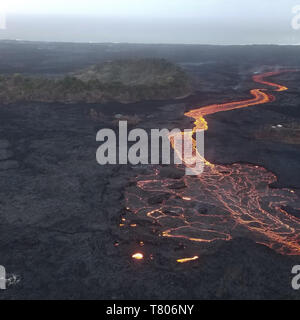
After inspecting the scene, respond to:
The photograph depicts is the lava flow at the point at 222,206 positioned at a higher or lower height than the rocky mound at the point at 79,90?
lower

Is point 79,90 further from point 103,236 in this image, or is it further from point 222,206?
point 103,236

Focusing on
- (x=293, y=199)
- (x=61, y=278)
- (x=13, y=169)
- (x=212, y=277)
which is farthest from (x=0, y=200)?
(x=293, y=199)

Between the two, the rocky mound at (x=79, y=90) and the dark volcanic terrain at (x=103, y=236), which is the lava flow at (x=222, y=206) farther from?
the rocky mound at (x=79, y=90)

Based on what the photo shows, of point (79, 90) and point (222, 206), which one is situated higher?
point (79, 90)

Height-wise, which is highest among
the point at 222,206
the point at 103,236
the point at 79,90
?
the point at 79,90

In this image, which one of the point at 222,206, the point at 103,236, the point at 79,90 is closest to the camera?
the point at 103,236

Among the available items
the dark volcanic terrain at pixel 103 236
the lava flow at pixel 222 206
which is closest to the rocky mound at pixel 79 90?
the dark volcanic terrain at pixel 103 236

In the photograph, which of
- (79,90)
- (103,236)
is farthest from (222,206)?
(79,90)

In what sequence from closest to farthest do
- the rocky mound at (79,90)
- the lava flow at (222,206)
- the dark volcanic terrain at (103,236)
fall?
Result: the dark volcanic terrain at (103,236) → the lava flow at (222,206) → the rocky mound at (79,90)

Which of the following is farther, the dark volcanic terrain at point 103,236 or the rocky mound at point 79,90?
the rocky mound at point 79,90
